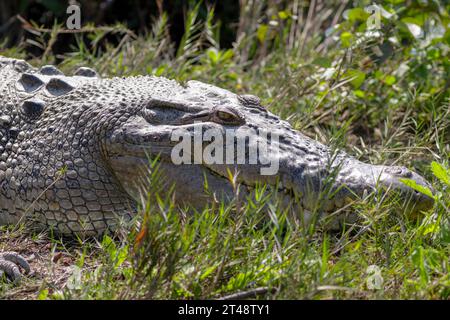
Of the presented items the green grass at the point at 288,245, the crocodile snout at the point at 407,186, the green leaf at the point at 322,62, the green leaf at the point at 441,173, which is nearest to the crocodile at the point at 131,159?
the crocodile snout at the point at 407,186

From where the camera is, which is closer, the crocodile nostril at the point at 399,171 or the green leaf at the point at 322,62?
the crocodile nostril at the point at 399,171

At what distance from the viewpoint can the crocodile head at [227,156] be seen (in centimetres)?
338

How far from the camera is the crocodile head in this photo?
11.1ft

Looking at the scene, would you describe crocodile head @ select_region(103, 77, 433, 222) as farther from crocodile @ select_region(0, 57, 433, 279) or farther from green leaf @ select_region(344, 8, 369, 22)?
green leaf @ select_region(344, 8, 369, 22)

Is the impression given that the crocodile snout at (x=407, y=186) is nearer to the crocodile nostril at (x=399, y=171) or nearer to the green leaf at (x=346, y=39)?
the crocodile nostril at (x=399, y=171)

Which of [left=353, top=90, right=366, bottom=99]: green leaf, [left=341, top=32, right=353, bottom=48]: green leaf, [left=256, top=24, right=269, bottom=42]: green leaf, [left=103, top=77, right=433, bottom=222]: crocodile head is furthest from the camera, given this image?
[left=256, top=24, right=269, bottom=42]: green leaf

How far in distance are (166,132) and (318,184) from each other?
2.56ft

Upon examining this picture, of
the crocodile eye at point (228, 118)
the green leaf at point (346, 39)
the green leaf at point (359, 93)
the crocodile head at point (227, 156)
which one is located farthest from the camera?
the green leaf at point (359, 93)

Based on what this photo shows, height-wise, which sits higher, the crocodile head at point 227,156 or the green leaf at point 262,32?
the green leaf at point 262,32

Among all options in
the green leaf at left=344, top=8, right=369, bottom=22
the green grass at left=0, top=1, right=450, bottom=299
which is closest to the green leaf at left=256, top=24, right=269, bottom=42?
the green grass at left=0, top=1, right=450, bottom=299

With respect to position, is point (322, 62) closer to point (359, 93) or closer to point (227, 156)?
point (359, 93)

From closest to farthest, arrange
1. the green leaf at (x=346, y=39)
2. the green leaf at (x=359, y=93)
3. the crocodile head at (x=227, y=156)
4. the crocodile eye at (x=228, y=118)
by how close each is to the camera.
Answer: the crocodile head at (x=227, y=156)
the crocodile eye at (x=228, y=118)
the green leaf at (x=346, y=39)
the green leaf at (x=359, y=93)

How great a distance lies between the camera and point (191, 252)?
292 cm

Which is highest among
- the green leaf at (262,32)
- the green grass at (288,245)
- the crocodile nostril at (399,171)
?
the green leaf at (262,32)
